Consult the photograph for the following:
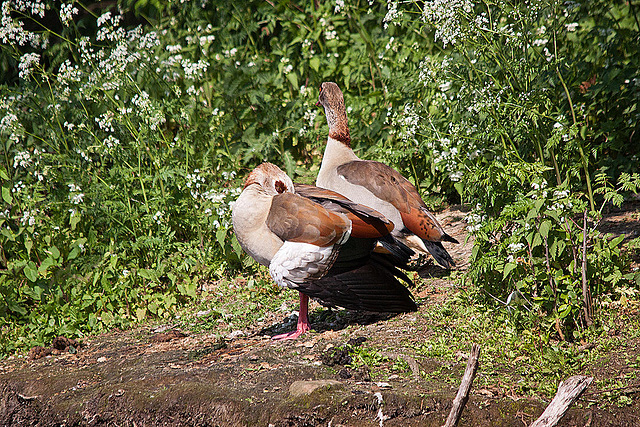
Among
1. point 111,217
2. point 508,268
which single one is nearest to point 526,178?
point 508,268

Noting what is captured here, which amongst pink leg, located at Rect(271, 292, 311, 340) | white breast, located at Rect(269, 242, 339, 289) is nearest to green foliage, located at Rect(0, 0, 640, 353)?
white breast, located at Rect(269, 242, 339, 289)

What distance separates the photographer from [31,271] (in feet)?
18.5

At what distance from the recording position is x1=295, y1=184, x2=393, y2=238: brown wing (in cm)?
431

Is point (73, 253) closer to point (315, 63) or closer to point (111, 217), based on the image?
point (111, 217)

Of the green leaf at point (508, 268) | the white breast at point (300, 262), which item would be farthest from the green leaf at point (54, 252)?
the green leaf at point (508, 268)

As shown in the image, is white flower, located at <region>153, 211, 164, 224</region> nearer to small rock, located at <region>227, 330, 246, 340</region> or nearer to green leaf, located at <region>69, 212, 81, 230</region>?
green leaf, located at <region>69, 212, 81, 230</region>

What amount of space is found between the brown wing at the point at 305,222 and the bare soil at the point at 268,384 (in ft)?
2.52

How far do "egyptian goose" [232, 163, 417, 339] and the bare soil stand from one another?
332 millimetres

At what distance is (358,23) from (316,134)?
6.40 feet

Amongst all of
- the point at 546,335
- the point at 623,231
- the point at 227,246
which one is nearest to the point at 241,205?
the point at 227,246

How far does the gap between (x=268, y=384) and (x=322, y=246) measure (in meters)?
0.93

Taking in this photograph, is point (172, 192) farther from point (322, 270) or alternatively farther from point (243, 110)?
point (322, 270)

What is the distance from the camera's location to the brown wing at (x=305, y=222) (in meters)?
4.13

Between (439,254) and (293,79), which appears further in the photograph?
(293,79)
